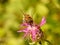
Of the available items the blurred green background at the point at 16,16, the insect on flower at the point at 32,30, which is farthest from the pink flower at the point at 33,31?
the blurred green background at the point at 16,16

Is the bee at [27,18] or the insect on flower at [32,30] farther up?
the bee at [27,18]

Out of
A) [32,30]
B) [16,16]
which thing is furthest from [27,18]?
[16,16]

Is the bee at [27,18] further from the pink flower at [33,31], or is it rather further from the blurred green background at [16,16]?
the blurred green background at [16,16]

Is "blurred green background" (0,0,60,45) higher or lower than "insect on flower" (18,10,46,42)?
lower

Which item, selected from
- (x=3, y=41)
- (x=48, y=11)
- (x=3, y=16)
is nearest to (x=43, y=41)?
(x=48, y=11)

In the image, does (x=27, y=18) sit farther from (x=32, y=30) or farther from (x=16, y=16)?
(x=16, y=16)

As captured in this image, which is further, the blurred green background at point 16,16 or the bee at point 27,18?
the blurred green background at point 16,16

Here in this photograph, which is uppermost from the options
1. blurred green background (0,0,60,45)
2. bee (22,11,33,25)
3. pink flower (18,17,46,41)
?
bee (22,11,33,25)

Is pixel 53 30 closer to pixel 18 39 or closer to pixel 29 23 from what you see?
pixel 18 39

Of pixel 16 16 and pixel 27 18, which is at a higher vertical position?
pixel 27 18

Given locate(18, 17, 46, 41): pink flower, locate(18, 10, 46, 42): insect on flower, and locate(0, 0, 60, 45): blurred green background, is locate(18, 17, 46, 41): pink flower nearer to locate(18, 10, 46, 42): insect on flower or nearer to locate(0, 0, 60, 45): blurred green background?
locate(18, 10, 46, 42): insect on flower

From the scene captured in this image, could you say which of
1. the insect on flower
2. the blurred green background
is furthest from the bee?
the blurred green background
